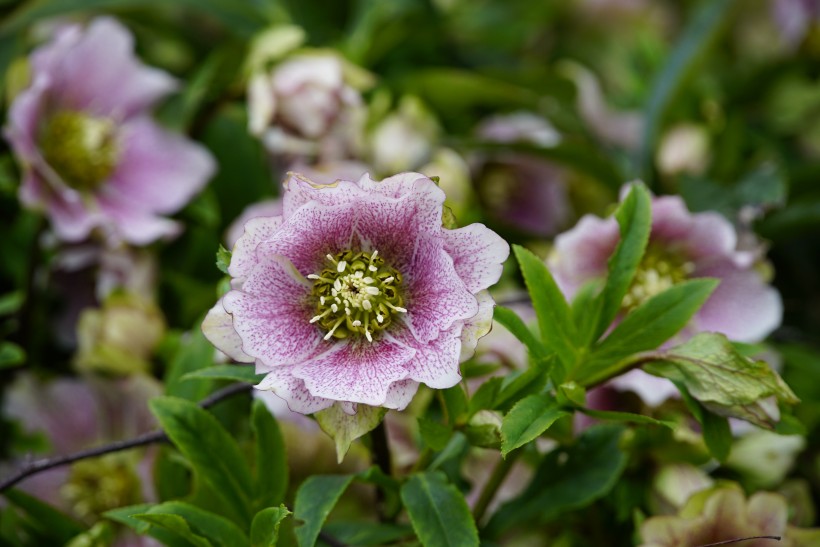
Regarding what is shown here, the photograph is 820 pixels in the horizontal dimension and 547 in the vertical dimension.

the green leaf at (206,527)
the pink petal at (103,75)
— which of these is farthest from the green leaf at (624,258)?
the pink petal at (103,75)

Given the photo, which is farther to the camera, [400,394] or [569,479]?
[569,479]

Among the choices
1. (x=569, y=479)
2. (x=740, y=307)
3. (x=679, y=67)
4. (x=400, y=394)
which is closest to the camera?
(x=400, y=394)

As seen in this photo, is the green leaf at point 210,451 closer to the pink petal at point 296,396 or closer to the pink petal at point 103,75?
the pink petal at point 296,396

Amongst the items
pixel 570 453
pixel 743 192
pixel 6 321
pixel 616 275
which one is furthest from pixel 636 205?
pixel 6 321

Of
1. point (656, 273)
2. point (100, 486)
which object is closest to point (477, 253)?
point (656, 273)

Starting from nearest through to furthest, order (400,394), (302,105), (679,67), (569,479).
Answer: (400,394) → (569,479) → (302,105) → (679,67)

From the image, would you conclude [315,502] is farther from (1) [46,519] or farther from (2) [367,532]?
(1) [46,519]

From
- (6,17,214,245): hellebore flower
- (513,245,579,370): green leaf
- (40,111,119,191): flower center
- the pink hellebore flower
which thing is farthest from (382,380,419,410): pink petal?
(40,111,119,191): flower center
